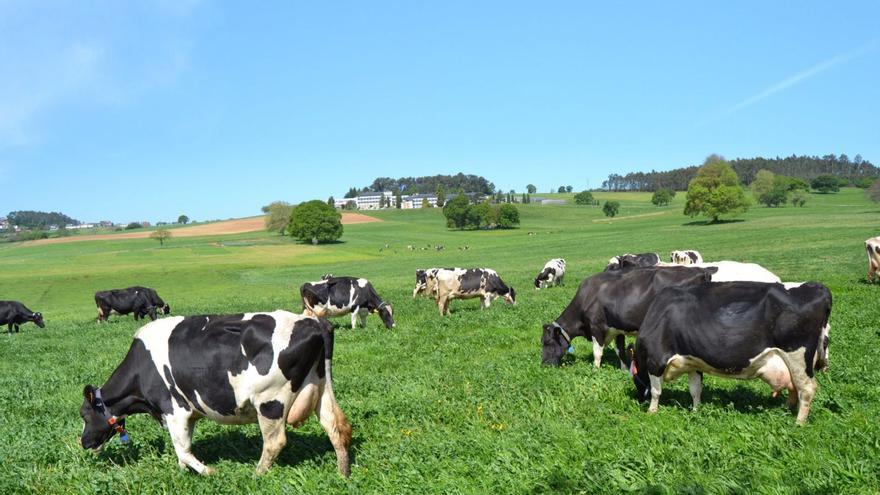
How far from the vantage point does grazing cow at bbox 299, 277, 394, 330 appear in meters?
20.4

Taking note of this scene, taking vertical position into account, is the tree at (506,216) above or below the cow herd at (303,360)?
below

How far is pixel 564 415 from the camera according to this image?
8.91m

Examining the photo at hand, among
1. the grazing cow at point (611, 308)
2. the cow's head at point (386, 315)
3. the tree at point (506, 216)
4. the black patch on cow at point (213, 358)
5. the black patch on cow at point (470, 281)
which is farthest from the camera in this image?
the tree at point (506, 216)

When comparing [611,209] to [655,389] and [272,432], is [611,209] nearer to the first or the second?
[655,389]

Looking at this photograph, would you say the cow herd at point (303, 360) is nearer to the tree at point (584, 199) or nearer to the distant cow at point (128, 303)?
the distant cow at point (128, 303)

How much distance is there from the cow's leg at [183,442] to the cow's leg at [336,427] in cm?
161

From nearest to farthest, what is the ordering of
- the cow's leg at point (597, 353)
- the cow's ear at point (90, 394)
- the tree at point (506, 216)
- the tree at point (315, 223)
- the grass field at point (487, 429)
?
the grass field at point (487, 429) < the cow's ear at point (90, 394) < the cow's leg at point (597, 353) < the tree at point (315, 223) < the tree at point (506, 216)

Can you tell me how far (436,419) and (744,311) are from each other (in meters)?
4.81

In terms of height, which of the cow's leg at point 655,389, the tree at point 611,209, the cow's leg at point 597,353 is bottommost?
the tree at point 611,209

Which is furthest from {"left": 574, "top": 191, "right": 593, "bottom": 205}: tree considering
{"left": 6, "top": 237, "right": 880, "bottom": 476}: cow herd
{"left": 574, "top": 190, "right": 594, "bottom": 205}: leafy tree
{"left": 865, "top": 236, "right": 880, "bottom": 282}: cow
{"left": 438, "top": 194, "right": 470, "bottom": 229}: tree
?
{"left": 6, "top": 237, "right": 880, "bottom": 476}: cow herd

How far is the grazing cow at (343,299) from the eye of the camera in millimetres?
20406

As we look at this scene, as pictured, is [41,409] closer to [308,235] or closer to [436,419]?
[436,419]

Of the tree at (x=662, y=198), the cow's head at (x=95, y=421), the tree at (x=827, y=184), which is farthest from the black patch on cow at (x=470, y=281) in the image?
the tree at (x=827, y=184)

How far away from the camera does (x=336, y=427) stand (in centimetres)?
765
